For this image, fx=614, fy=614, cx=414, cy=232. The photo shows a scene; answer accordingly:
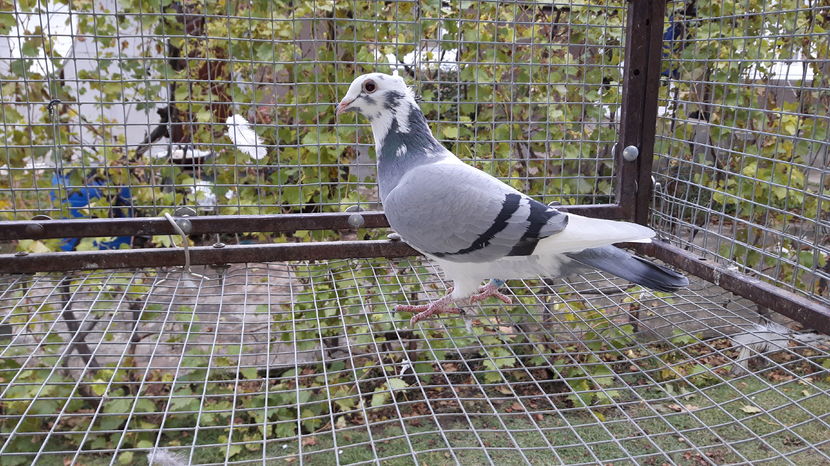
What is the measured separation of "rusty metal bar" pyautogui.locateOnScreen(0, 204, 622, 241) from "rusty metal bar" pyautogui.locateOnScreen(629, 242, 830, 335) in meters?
0.20

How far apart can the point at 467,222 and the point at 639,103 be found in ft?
2.61

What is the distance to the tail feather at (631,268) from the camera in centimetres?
138

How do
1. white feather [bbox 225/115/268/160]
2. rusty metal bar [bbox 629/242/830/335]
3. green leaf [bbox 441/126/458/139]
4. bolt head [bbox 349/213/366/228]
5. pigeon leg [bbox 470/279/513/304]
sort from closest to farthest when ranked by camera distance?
1. rusty metal bar [bbox 629/242/830/335]
2. pigeon leg [bbox 470/279/513/304]
3. bolt head [bbox 349/213/366/228]
4. white feather [bbox 225/115/268/160]
5. green leaf [bbox 441/126/458/139]

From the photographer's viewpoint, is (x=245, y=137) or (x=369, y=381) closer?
(x=369, y=381)

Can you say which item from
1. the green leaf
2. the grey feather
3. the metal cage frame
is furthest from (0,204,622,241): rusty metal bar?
Result: the green leaf

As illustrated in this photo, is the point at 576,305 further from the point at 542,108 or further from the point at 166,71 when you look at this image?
the point at 166,71

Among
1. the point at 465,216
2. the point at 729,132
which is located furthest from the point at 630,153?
the point at 465,216

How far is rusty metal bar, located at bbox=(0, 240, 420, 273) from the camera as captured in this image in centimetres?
167

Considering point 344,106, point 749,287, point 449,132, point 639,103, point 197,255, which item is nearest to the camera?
point 749,287

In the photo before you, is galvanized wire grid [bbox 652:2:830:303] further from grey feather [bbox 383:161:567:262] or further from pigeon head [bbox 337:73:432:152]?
pigeon head [bbox 337:73:432:152]

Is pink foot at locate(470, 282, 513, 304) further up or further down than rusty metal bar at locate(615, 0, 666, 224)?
further down

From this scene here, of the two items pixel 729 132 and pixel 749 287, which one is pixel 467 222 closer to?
pixel 749 287

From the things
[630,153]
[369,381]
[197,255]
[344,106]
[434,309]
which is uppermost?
[344,106]

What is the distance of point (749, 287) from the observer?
1526 millimetres
